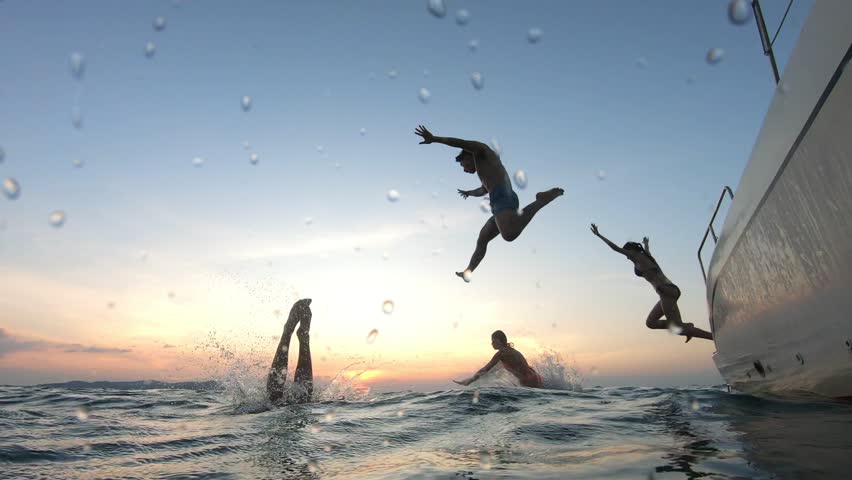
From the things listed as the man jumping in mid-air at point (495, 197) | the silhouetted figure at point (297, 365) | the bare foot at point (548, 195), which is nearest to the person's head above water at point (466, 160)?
the man jumping in mid-air at point (495, 197)

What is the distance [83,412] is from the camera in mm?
8656

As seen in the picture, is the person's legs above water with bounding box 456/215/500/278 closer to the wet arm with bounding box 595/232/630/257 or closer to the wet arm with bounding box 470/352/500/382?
the wet arm with bounding box 595/232/630/257

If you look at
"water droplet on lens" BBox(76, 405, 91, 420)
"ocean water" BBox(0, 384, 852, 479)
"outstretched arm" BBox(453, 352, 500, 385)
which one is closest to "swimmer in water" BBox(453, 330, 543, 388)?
"outstretched arm" BBox(453, 352, 500, 385)

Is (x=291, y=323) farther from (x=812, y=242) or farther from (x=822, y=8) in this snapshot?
(x=822, y=8)

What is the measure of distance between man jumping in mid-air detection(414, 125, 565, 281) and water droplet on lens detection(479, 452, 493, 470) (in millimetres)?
3189

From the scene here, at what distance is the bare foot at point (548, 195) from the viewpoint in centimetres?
655

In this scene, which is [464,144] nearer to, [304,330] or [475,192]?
[475,192]

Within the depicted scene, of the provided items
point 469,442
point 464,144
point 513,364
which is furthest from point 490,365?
point 469,442

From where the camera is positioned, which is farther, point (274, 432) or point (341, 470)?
point (274, 432)

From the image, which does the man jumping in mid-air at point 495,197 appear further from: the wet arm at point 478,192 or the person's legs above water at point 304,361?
the person's legs above water at point 304,361

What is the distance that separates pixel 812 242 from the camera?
10.9ft

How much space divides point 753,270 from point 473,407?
389 cm

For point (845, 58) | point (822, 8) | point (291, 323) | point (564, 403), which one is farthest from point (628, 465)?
point (291, 323)

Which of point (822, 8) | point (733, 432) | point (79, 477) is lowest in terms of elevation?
point (79, 477)
